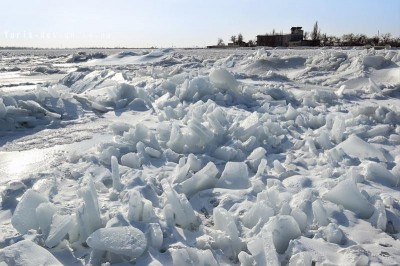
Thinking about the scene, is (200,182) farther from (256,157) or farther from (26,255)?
(26,255)

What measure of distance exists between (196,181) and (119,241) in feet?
2.94

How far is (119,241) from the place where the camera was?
174 centimetres

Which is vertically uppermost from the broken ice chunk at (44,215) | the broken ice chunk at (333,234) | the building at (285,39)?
the building at (285,39)

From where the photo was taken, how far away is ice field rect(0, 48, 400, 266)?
→ 5.88 ft

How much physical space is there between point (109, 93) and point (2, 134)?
1945 millimetres

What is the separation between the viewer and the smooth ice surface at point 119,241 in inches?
67.6

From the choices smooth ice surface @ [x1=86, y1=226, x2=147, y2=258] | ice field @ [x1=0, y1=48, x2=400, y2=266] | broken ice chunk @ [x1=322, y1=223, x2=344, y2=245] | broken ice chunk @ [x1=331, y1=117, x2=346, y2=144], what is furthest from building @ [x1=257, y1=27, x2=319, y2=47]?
smooth ice surface @ [x1=86, y1=226, x2=147, y2=258]

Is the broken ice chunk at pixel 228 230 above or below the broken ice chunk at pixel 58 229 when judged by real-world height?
below

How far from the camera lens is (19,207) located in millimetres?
1962

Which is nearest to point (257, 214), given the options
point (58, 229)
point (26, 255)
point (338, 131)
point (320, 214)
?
point (320, 214)

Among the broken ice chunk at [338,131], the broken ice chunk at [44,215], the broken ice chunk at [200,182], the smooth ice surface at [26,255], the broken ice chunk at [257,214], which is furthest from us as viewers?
the broken ice chunk at [338,131]

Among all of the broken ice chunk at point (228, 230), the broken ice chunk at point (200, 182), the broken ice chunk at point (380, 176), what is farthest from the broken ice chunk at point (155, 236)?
the broken ice chunk at point (380, 176)

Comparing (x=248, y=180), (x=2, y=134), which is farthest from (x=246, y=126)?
(x=2, y=134)

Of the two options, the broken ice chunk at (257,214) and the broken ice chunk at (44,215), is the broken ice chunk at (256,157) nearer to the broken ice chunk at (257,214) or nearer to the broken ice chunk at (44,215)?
the broken ice chunk at (257,214)
